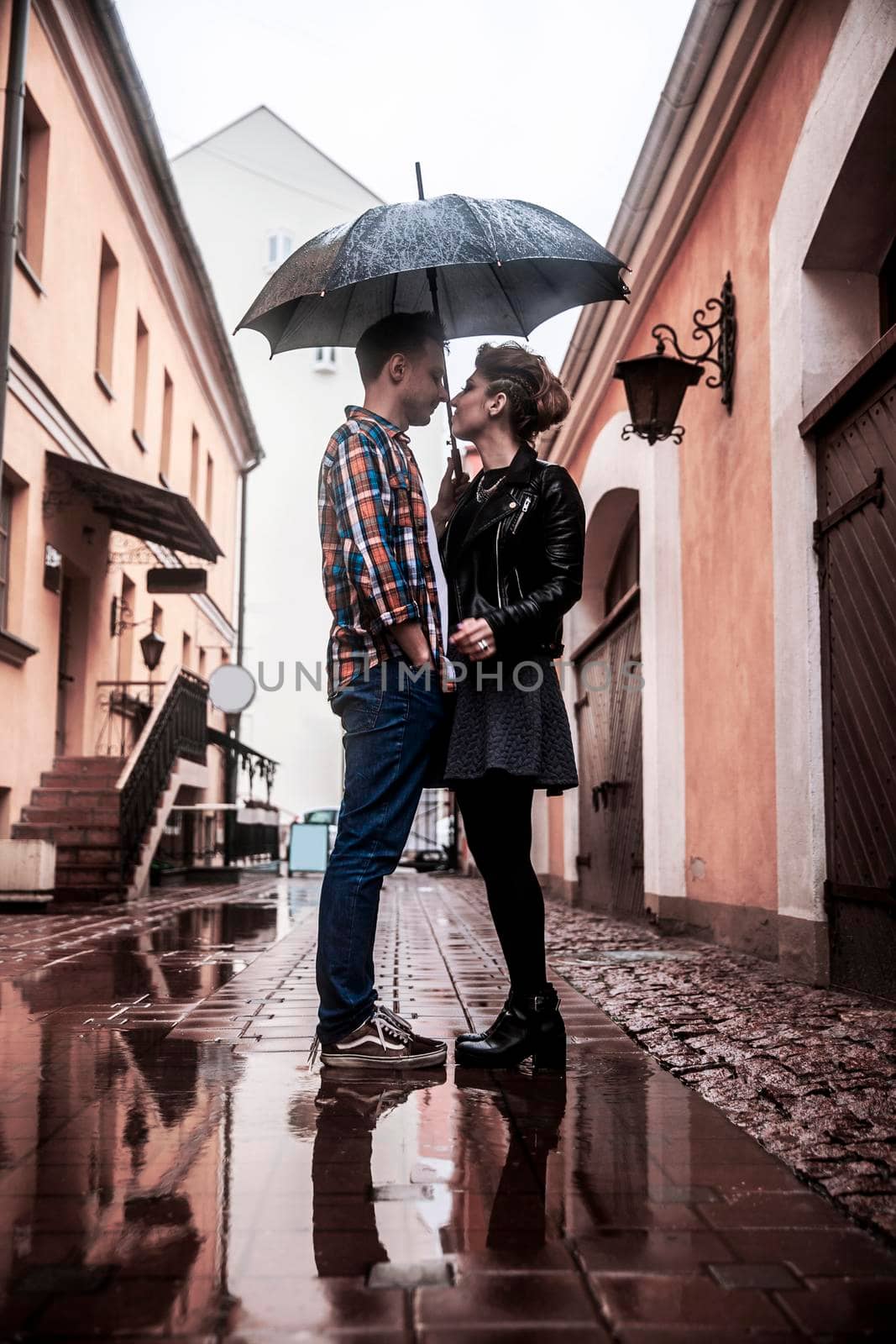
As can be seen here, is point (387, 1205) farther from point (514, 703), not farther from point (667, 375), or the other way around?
point (667, 375)

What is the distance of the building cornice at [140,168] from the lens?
12719mm

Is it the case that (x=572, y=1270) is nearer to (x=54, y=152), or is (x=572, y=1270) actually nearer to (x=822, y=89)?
(x=822, y=89)

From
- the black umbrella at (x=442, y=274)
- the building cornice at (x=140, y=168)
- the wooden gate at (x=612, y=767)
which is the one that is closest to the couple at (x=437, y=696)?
the black umbrella at (x=442, y=274)

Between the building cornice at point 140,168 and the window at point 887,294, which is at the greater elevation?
the building cornice at point 140,168

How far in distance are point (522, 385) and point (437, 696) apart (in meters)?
0.90

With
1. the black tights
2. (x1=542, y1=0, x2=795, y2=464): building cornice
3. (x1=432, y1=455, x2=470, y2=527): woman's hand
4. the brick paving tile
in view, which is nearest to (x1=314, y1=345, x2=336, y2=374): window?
(x1=542, y1=0, x2=795, y2=464): building cornice

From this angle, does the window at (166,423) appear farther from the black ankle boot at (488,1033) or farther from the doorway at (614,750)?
the black ankle boot at (488,1033)

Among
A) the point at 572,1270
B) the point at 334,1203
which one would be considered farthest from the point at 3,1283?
the point at 572,1270

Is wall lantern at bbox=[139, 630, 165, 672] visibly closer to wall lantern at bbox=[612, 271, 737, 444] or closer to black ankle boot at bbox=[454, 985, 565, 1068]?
wall lantern at bbox=[612, 271, 737, 444]

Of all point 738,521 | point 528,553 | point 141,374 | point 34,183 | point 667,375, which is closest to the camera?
point 528,553

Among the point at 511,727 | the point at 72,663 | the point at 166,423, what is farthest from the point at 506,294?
the point at 166,423

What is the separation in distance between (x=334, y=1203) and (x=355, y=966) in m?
1.16

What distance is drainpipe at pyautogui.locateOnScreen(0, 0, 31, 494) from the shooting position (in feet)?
30.2

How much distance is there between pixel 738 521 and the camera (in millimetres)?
6621
